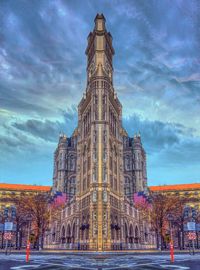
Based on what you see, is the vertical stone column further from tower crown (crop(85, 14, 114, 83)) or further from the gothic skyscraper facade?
tower crown (crop(85, 14, 114, 83))

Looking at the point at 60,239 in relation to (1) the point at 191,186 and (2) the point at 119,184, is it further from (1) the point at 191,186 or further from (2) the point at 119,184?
(1) the point at 191,186

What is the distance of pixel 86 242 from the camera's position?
7081 centimetres

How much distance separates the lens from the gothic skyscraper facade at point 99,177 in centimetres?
7150

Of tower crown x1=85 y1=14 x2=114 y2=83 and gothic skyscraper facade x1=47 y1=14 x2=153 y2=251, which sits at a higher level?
tower crown x1=85 y1=14 x2=114 y2=83

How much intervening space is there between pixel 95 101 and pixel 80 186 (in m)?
26.5

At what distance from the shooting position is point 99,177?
245 feet

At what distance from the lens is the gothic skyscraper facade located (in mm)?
71500

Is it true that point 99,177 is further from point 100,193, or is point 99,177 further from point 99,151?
point 99,151

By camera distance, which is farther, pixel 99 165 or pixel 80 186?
pixel 80 186

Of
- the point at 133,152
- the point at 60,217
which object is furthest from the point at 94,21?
the point at 60,217

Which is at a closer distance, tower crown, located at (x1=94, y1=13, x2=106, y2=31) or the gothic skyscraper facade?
the gothic skyscraper facade

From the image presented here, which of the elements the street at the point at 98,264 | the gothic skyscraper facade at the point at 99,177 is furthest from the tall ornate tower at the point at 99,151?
the street at the point at 98,264

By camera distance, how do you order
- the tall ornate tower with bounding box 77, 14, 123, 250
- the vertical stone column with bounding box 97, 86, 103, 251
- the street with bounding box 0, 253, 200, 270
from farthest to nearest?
the tall ornate tower with bounding box 77, 14, 123, 250
the vertical stone column with bounding box 97, 86, 103, 251
the street with bounding box 0, 253, 200, 270

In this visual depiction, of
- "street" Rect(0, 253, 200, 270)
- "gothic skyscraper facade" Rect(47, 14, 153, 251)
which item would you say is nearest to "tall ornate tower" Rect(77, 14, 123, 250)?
"gothic skyscraper facade" Rect(47, 14, 153, 251)
